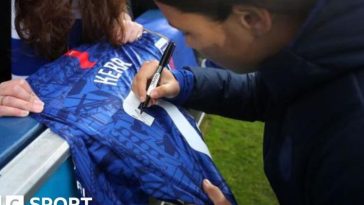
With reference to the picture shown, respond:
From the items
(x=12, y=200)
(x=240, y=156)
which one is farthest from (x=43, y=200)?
(x=240, y=156)

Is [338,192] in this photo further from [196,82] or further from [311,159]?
[196,82]

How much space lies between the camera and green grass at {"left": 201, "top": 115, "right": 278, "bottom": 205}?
219 cm

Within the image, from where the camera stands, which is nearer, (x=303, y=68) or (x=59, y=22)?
(x=303, y=68)

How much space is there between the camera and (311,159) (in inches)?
28.1

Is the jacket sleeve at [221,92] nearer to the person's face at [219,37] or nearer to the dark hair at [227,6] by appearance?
the person's face at [219,37]

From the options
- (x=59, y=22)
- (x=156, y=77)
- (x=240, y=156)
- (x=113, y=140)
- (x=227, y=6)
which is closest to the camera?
(x=227, y=6)

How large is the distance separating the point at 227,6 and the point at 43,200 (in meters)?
0.51

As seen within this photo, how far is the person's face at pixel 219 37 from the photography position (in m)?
0.71

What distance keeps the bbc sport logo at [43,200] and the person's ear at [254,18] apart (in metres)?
0.47

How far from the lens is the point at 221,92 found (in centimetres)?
116

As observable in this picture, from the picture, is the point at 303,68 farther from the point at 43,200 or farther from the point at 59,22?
the point at 59,22

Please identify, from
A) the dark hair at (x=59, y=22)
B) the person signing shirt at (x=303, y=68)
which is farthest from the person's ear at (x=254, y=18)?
the dark hair at (x=59, y=22)

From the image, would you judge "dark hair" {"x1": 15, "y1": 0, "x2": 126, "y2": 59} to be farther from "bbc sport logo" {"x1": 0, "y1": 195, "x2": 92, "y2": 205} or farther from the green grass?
the green grass

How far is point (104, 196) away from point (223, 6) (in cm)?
53
